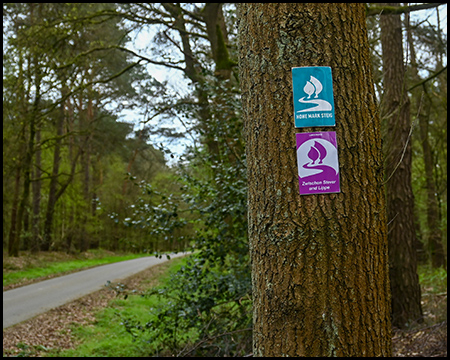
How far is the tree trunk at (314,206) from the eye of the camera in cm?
178

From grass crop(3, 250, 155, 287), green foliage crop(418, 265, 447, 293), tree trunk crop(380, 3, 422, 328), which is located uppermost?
tree trunk crop(380, 3, 422, 328)

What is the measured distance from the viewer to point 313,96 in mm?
1892

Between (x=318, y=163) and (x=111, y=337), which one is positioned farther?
(x=111, y=337)

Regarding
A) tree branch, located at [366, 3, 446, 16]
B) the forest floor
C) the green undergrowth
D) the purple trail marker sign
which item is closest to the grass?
the forest floor

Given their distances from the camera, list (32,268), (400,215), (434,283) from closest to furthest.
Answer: (400,215) → (434,283) → (32,268)

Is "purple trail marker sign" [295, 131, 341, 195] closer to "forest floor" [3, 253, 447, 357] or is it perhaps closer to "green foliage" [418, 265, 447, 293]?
"forest floor" [3, 253, 447, 357]

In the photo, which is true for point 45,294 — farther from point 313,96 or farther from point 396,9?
point 313,96

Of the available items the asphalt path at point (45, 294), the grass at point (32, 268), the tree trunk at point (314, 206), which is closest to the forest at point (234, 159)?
the tree trunk at point (314, 206)

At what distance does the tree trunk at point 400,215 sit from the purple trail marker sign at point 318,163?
4431 mm

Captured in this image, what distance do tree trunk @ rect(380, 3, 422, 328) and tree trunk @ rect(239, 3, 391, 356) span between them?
432 cm

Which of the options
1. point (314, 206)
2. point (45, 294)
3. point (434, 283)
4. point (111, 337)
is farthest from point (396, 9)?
point (45, 294)

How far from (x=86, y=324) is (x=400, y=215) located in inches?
246

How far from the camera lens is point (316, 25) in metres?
1.91

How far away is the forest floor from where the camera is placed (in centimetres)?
494
